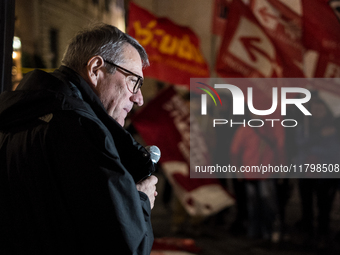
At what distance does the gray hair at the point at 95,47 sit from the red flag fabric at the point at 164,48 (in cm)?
273

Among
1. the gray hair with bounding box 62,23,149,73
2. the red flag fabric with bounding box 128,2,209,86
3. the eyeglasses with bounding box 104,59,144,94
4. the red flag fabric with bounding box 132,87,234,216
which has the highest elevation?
the gray hair with bounding box 62,23,149,73

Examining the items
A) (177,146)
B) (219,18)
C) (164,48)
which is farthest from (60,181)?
(219,18)

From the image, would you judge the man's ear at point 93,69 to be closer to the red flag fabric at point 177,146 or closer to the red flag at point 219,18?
the red flag fabric at point 177,146

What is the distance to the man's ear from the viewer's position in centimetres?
112

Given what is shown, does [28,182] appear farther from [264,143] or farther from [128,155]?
[264,143]

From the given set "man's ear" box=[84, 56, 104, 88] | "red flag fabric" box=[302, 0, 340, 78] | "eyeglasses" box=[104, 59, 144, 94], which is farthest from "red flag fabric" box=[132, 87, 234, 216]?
"man's ear" box=[84, 56, 104, 88]

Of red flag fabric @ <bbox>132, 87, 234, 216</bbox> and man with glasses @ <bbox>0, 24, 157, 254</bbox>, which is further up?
man with glasses @ <bbox>0, 24, 157, 254</bbox>

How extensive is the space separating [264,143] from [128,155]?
9.93 ft

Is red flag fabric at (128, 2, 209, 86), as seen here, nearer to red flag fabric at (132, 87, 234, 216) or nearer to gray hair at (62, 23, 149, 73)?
red flag fabric at (132, 87, 234, 216)

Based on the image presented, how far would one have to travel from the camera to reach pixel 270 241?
441 cm

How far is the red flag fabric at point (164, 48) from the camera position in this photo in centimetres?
391

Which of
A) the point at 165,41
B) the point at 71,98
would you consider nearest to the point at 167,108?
the point at 165,41

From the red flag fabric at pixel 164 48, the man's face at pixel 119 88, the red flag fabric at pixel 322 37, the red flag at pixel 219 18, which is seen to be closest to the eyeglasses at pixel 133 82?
the man's face at pixel 119 88

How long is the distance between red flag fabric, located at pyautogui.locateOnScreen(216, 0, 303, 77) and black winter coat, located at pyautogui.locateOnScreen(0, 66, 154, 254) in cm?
319
